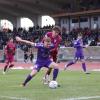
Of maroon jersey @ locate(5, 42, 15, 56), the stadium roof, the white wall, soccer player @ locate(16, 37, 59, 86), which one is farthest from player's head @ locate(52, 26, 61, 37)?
the stadium roof

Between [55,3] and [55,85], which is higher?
[55,3]

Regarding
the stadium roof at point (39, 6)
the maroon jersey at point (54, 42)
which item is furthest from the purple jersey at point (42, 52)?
the stadium roof at point (39, 6)

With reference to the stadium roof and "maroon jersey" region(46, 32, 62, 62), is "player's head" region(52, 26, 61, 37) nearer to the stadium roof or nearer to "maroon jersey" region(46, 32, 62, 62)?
"maroon jersey" region(46, 32, 62, 62)

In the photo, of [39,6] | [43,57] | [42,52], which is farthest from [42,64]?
[39,6]

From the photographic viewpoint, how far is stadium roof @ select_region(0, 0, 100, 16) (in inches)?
2147

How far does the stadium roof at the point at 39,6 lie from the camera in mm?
54531

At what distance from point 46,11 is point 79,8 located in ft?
36.9

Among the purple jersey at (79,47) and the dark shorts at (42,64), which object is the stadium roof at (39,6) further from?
the dark shorts at (42,64)

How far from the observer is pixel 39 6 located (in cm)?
6225

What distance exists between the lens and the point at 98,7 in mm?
49969

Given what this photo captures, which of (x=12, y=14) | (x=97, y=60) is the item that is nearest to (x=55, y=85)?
(x=97, y=60)

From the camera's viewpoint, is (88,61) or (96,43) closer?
(88,61)

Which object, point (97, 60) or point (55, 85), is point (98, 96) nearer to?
A: point (55, 85)

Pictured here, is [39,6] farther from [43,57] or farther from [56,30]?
[43,57]
